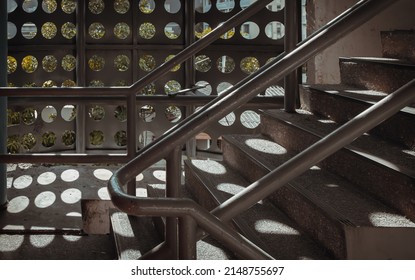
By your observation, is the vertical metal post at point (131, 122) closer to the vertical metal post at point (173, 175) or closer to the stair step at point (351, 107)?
the stair step at point (351, 107)

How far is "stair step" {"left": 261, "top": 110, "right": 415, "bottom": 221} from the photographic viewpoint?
205 cm

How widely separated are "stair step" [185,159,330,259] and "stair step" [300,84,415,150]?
0.58 m

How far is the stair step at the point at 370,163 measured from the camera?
205 centimetres

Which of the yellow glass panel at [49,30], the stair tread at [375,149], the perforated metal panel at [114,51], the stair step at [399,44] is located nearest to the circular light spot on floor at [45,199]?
the perforated metal panel at [114,51]

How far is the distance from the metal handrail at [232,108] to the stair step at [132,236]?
910 mm

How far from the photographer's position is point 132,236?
284cm

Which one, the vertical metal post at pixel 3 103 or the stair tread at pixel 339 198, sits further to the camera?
the vertical metal post at pixel 3 103

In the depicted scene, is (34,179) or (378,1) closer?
(378,1)

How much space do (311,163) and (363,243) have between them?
46 cm

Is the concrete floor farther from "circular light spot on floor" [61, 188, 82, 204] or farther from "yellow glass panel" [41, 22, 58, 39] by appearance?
"yellow glass panel" [41, 22, 58, 39]
